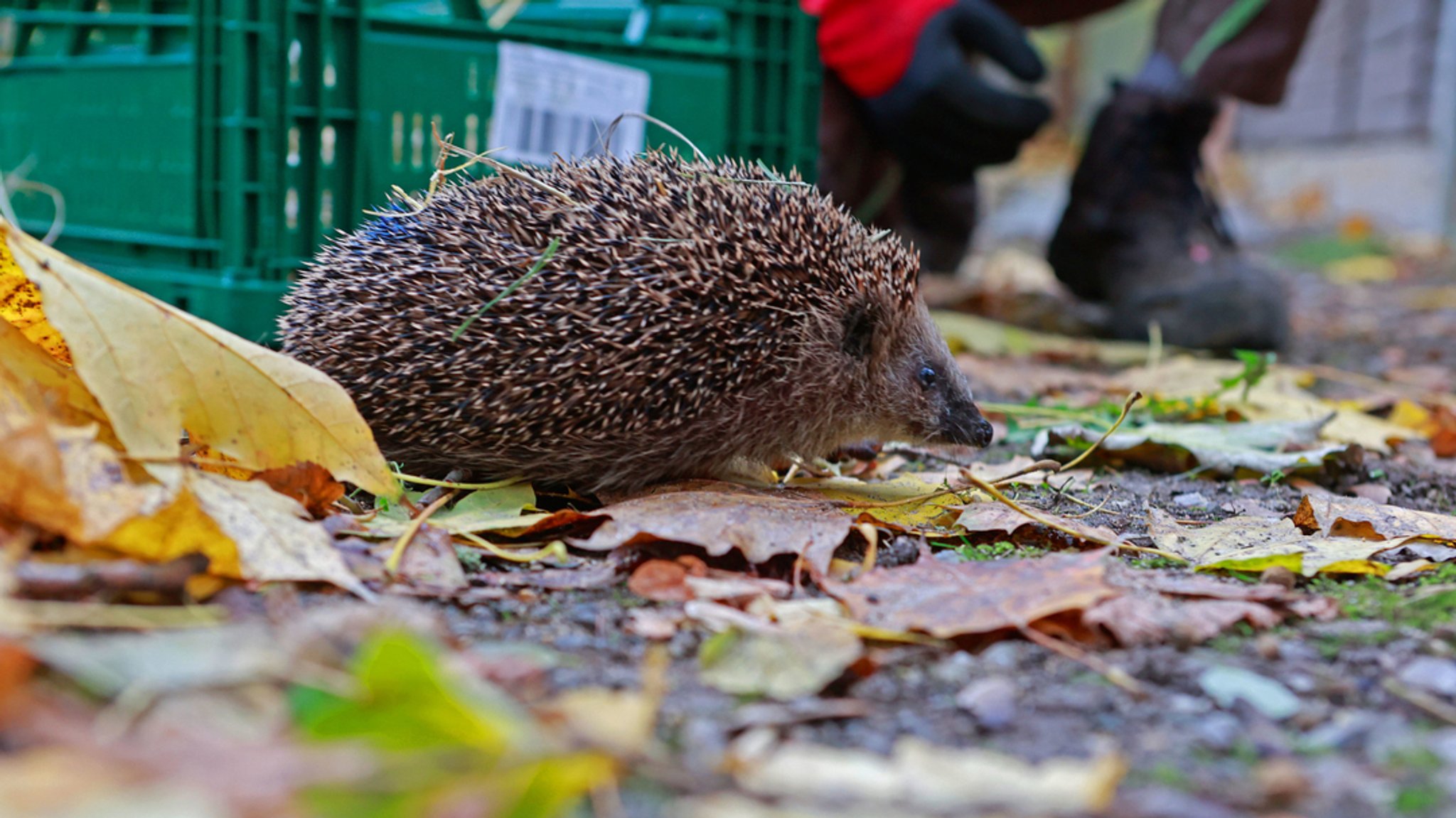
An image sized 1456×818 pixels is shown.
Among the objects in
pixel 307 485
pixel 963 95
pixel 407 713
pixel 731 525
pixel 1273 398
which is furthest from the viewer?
pixel 963 95

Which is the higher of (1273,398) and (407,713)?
(407,713)

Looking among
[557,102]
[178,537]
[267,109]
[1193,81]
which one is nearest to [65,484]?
[178,537]

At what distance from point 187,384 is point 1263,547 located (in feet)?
8.20

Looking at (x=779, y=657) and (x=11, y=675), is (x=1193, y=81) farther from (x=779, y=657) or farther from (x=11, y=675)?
(x=11, y=675)

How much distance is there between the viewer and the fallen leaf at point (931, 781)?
5.95 ft

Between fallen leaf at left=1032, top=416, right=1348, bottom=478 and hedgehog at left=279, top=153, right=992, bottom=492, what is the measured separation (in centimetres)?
100

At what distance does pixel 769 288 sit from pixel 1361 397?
3.61 m

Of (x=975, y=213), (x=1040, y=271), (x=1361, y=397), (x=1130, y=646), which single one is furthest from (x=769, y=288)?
(x=1040, y=271)

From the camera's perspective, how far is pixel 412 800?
1.64m

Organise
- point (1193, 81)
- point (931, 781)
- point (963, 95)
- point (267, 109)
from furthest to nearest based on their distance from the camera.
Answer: point (1193, 81), point (963, 95), point (267, 109), point (931, 781)

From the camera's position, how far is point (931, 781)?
1.87m

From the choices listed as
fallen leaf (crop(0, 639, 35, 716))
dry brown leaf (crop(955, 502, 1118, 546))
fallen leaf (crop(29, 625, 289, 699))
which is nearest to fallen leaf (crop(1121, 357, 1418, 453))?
dry brown leaf (crop(955, 502, 1118, 546))

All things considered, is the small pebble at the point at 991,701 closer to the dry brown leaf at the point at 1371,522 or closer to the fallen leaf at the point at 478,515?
the fallen leaf at the point at 478,515

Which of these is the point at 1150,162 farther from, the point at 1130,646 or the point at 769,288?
the point at 1130,646
